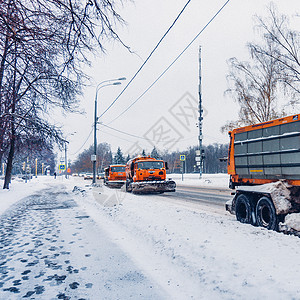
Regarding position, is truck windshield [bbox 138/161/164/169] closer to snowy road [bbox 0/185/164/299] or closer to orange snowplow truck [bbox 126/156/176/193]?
orange snowplow truck [bbox 126/156/176/193]

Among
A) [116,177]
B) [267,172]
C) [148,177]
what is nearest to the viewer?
[267,172]

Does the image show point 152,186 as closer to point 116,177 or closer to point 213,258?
point 116,177

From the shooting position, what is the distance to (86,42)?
16.0ft

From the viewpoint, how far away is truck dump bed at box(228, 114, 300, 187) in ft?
19.5

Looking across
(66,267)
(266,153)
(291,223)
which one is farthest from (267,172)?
(66,267)

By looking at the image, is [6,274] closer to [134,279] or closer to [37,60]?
[134,279]

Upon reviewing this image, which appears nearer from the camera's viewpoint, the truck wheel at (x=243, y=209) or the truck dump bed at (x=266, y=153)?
the truck dump bed at (x=266, y=153)

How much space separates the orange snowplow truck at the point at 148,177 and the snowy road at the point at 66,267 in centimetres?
1055

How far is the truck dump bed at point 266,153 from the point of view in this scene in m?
5.95

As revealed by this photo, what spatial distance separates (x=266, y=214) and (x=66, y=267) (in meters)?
4.76

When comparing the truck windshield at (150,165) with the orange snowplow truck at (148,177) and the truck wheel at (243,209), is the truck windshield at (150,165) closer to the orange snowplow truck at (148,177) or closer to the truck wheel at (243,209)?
the orange snowplow truck at (148,177)

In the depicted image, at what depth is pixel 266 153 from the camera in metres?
6.82

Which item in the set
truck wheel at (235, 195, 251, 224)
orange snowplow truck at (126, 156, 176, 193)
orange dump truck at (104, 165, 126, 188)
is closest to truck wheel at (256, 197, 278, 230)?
truck wheel at (235, 195, 251, 224)

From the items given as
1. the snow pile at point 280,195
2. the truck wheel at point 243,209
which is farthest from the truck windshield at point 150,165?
the snow pile at point 280,195
